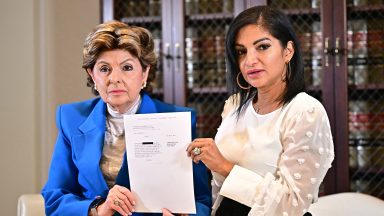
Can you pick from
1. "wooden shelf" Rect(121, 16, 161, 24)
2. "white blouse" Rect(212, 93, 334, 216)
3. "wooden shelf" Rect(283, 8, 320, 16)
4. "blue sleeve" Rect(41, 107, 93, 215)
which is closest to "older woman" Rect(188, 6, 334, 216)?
"white blouse" Rect(212, 93, 334, 216)

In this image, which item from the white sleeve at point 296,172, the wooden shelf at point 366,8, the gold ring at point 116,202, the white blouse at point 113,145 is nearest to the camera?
the white sleeve at point 296,172

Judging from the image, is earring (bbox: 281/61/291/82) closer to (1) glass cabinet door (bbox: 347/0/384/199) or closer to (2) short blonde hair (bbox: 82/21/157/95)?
(2) short blonde hair (bbox: 82/21/157/95)

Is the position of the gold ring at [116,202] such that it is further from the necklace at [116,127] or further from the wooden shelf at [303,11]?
the wooden shelf at [303,11]

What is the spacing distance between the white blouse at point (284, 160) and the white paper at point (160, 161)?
107mm

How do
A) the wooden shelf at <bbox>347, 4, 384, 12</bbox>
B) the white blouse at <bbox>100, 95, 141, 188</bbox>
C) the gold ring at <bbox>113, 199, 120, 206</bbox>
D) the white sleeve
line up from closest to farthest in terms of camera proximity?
1. the white sleeve
2. the gold ring at <bbox>113, 199, 120, 206</bbox>
3. the white blouse at <bbox>100, 95, 141, 188</bbox>
4. the wooden shelf at <bbox>347, 4, 384, 12</bbox>

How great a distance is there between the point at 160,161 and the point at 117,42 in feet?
1.12

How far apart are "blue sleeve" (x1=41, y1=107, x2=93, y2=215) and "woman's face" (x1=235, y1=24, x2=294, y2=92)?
1.81 feet

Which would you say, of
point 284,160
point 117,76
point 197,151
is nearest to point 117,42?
point 117,76

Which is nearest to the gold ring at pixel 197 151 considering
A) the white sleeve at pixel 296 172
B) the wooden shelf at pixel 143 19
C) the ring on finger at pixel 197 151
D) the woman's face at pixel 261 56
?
the ring on finger at pixel 197 151

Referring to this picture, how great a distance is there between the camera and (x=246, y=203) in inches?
50.8

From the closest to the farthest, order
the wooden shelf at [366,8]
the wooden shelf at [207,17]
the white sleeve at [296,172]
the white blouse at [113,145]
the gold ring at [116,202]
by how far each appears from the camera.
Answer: the white sleeve at [296,172] < the gold ring at [116,202] < the white blouse at [113,145] < the wooden shelf at [366,8] < the wooden shelf at [207,17]

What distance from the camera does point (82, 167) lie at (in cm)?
145

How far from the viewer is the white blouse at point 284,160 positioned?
49.0 inches

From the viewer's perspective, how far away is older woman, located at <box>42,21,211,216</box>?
142 centimetres
